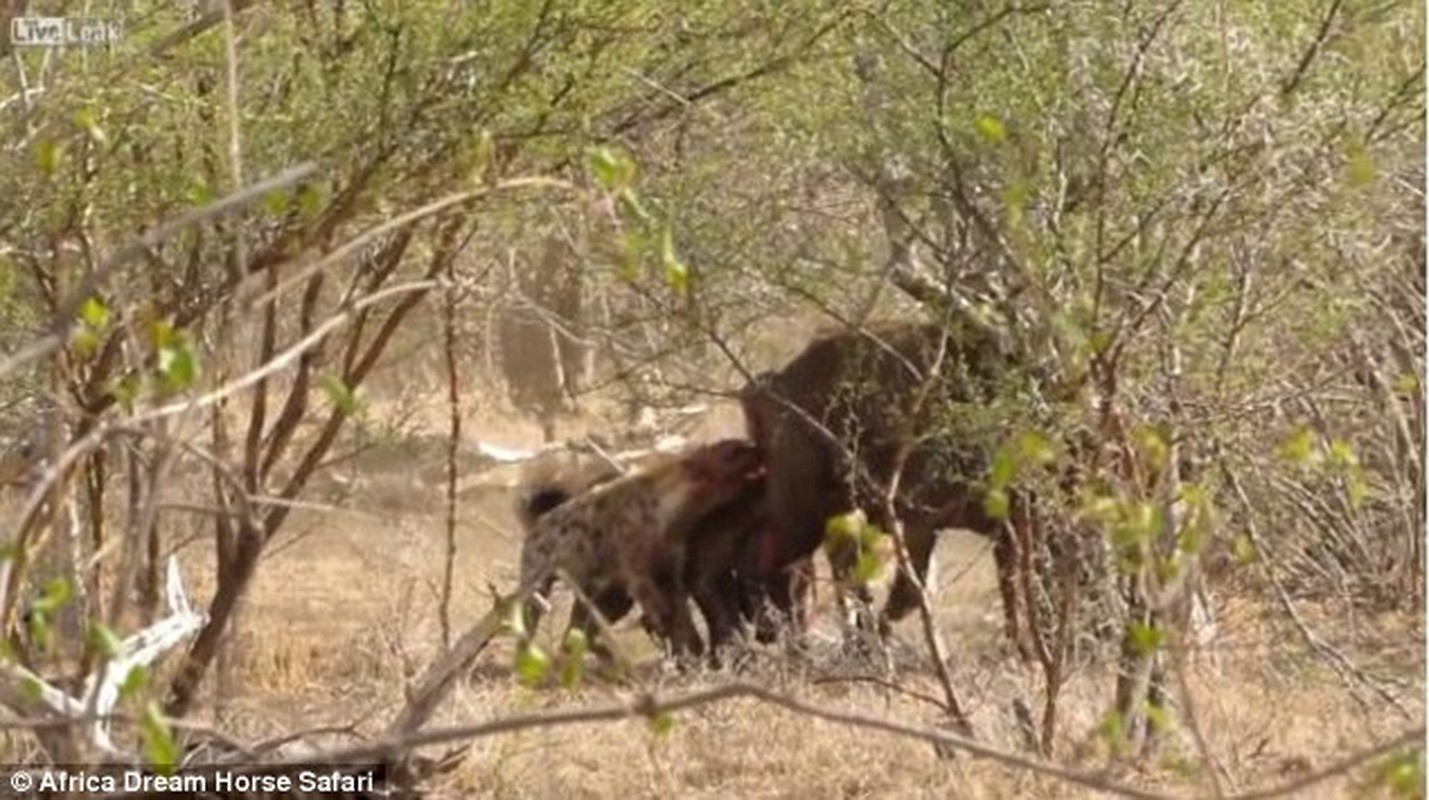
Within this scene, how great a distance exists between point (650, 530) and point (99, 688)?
7.92 meters

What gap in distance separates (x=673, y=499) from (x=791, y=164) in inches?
137

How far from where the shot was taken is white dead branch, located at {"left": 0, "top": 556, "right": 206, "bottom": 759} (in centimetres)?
413

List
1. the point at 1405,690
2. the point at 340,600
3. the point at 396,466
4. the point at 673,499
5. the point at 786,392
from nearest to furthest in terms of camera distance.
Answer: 1. the point at 1405,690
2. the point at 786,392
3. the point at 673,499
4. the point at 340,600
5. the point at 396,466

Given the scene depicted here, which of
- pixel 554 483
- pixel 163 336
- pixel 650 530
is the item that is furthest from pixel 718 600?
pixel 163 336

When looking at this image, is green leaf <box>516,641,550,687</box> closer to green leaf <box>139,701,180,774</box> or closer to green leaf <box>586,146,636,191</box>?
green leaf <box>139,701,180,774</box>

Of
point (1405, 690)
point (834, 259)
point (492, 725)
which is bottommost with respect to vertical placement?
point (1405, 690)

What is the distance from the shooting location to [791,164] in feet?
28.0

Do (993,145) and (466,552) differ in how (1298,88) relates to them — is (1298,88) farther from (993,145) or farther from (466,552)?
(466,552)

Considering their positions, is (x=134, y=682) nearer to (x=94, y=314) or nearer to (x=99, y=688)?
(x=99, y=688)

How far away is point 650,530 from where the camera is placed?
1188 cm

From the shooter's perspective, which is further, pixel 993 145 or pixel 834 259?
pixel 834 259

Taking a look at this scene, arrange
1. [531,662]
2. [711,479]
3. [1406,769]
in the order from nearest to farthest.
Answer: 1. [1406,769]
2. [531,662]
3. [711,479]

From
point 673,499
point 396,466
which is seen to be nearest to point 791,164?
point 673,499

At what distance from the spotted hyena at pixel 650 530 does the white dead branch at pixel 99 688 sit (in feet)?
14.2
